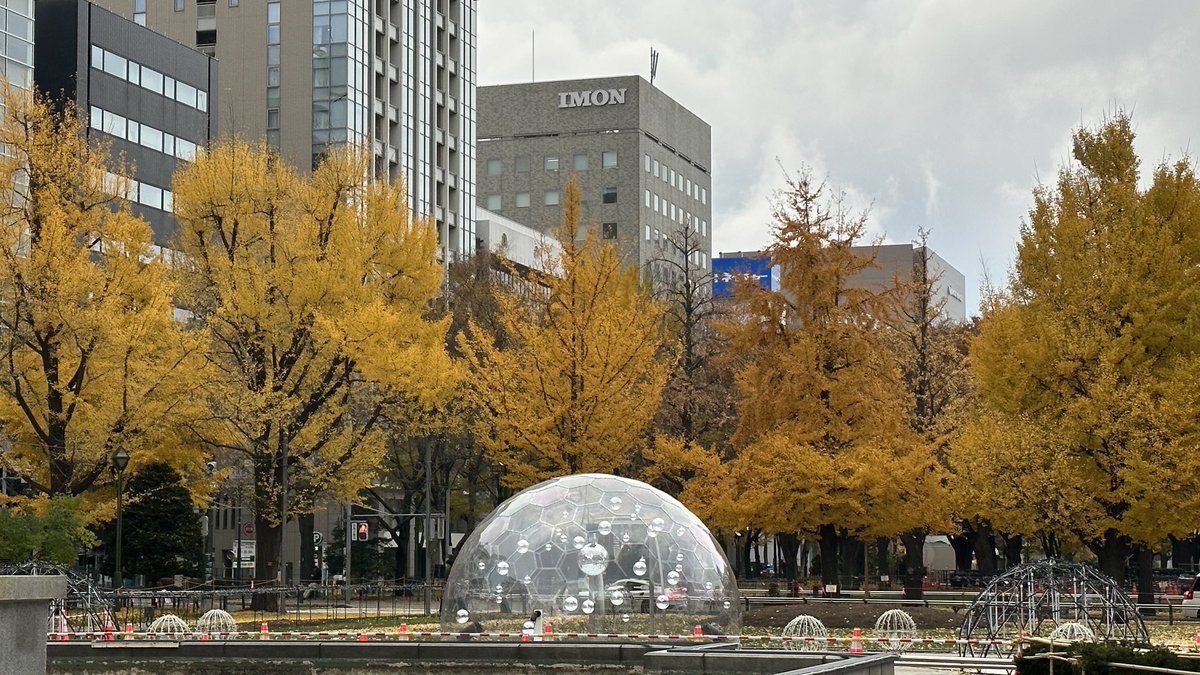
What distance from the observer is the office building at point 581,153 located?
121812 mm

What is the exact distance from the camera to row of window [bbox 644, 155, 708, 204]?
125 m

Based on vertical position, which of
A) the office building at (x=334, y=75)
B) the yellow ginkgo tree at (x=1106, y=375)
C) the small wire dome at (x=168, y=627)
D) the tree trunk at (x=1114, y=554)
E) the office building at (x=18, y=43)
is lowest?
the small wire dome at (x=168, y=627)

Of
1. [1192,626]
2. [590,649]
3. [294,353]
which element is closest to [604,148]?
[294,353]

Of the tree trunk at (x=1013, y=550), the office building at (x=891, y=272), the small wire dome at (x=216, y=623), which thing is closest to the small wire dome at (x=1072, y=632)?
the small wire dome at (x=216, y=623)

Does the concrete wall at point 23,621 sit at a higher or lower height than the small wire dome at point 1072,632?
higher

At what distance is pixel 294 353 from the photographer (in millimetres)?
43219

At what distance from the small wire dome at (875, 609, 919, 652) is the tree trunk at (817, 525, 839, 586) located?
25.9 ft

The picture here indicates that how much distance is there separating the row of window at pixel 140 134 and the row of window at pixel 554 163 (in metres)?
54.3

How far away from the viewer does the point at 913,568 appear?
5238 centimetres

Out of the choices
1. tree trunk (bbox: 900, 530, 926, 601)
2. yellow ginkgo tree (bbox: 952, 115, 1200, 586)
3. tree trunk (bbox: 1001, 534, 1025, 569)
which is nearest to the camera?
yellow ginkgo tree (bbox: 952, 115, 1200, 586)

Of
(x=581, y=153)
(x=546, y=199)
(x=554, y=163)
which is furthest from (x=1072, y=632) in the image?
(x=554, y=163)

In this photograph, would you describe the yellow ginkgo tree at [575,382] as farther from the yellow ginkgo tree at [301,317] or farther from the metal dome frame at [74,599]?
the metal dome frame at [74,599]

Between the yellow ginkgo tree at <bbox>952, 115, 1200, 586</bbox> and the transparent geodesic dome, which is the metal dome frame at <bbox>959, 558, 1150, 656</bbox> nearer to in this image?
the transparent geodesic dome

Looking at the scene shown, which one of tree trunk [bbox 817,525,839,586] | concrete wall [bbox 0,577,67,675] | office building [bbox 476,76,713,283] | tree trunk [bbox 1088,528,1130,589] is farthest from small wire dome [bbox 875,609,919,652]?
office building [bbox 476,76,713,283]
